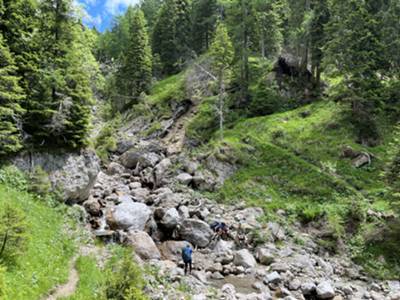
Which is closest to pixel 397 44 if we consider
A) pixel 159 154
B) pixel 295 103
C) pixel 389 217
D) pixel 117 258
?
pixel 295 103

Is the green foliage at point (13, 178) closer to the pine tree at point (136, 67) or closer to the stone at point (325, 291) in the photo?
the stone at point (325, 291)

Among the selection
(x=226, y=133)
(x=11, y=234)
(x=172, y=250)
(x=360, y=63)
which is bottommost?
(x=172, y=250)

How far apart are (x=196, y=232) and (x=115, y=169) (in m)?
16.4

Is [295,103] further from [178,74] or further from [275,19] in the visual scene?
[178,74]

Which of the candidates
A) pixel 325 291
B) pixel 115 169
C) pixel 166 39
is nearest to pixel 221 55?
pixel 115 169

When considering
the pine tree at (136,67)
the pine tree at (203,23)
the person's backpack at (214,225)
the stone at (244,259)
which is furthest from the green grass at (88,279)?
the pine tree at (203,23)

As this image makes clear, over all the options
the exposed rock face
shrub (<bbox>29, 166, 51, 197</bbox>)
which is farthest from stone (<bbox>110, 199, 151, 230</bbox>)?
shrub (<bbox>29, 166, 51, 197</bbox>)

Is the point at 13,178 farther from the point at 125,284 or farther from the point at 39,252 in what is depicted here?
the point at 125,284

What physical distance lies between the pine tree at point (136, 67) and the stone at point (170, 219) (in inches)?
1481

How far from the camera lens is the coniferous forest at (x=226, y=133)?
72.8ft

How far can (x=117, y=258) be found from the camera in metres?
19.7

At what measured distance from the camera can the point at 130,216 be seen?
84.1 feet

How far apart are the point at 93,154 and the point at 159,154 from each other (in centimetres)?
1490

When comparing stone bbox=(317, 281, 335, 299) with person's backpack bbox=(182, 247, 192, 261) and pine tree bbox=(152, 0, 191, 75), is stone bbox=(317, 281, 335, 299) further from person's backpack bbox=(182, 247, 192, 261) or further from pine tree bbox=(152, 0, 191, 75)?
pine tree bbox=(152, 0, 191, 75)
